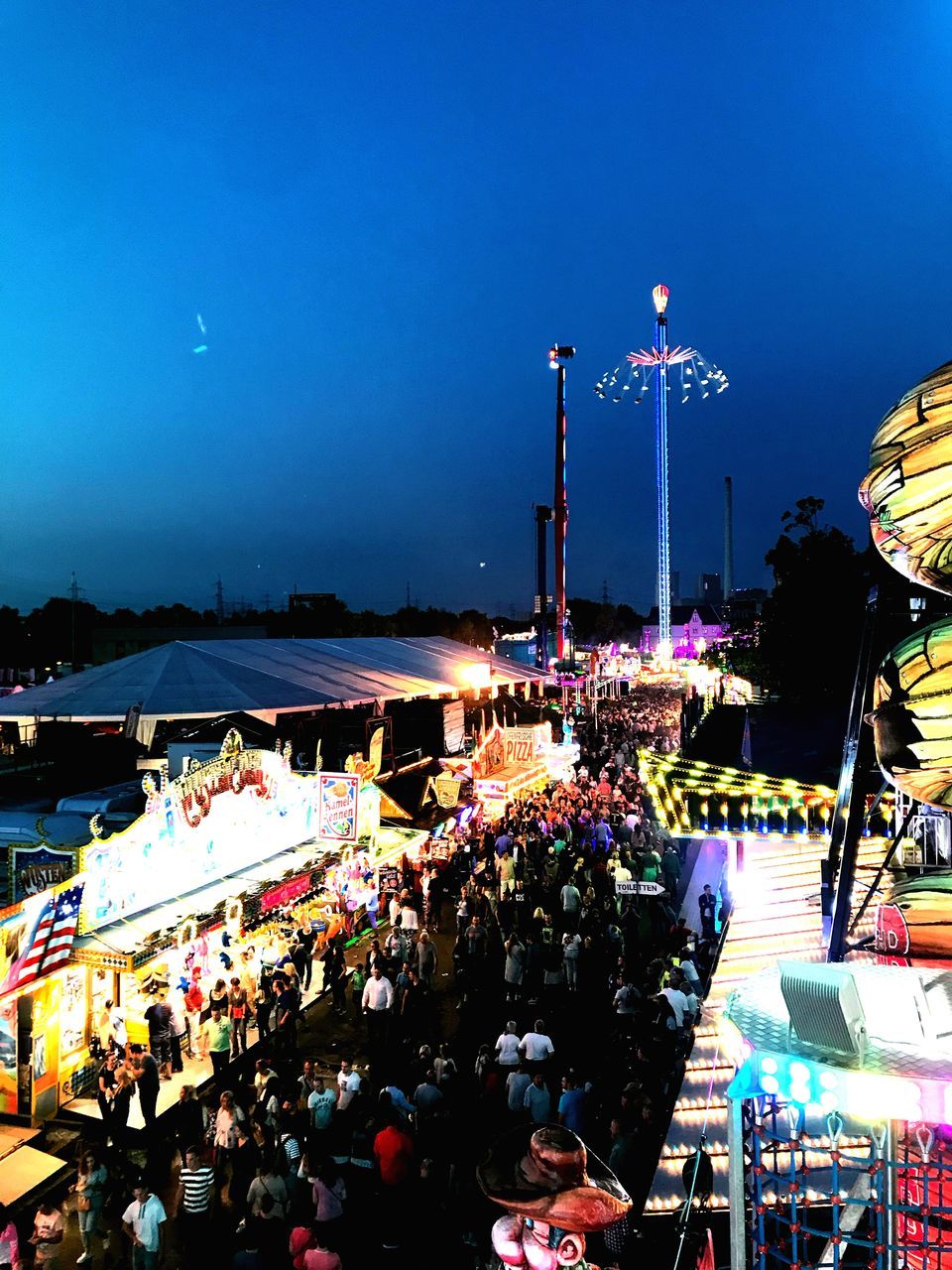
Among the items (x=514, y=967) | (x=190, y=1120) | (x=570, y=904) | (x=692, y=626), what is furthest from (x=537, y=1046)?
(x=692, y=626)

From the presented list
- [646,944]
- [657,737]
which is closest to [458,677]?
[657,737]

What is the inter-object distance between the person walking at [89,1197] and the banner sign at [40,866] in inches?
120

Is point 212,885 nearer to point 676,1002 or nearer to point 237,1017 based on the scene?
point 237,1017

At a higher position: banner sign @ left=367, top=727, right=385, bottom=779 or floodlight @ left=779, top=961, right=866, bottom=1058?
floodlight @ left=779, top=961, right=866, bottom=1058

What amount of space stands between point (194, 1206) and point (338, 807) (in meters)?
6.95

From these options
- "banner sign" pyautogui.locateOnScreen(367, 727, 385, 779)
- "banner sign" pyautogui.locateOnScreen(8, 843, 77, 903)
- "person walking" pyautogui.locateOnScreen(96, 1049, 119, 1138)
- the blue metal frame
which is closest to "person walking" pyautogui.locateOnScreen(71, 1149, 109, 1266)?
"person walking" pyautogui.locateOnScreen(96, 1049, 119, 1138)

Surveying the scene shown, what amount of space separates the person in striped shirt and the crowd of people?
0.6 inches

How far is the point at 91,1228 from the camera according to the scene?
6977mm

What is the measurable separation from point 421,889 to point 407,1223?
28.7 feet

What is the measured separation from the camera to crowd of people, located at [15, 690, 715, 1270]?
6871 mm

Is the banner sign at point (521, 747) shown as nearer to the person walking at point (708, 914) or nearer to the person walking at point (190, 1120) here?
the person walking at point (708, 914)

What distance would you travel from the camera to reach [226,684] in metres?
22.6

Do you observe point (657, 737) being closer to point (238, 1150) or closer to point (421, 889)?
point (421, 889)

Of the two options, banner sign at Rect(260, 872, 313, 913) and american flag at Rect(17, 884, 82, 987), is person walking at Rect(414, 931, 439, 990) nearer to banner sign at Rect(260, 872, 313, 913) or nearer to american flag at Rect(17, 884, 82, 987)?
banner sign at Rect(260, 872, 313, 913)
